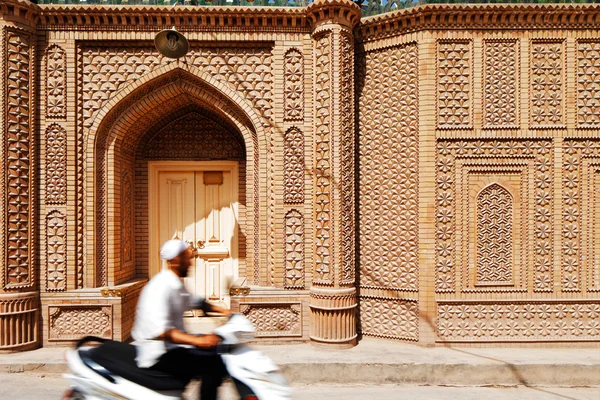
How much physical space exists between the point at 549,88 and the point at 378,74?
2.32 meters

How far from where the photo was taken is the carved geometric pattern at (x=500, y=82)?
208 inches

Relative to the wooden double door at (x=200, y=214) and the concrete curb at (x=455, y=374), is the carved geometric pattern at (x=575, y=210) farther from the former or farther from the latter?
the wooden double door at (x=200, y=214)

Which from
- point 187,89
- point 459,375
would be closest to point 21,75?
point 187,89

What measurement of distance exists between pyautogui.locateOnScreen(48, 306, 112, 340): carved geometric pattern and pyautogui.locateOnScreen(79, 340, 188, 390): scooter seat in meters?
2.96

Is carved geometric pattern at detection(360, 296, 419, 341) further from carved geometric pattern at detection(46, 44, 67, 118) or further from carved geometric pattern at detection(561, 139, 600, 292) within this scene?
carved geometric pattern at detection(46, 44, 67, 118)

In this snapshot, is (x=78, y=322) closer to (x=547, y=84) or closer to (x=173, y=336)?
(x=173, y=336)

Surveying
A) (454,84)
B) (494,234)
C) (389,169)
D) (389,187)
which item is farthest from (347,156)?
(494,234)

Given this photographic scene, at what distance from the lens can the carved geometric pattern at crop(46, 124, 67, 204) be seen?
17.5ft

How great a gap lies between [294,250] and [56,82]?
4.04 meters

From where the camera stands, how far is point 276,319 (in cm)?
545

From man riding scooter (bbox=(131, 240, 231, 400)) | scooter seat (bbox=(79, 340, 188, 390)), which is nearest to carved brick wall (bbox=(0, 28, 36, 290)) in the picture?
scooter seat (bbox=(79, 340, 188, 390))

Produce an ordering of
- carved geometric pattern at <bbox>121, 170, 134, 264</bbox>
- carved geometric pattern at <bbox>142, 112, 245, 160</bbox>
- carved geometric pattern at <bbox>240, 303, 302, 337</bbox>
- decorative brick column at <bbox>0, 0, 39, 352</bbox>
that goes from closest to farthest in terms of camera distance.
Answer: decorative brick column at <bbox>0, 0, 39, 352</bbox>, carved geometric pattern at <bbox>240, 303, 302, 337</bbox>, carved geometric pattern at <bbox>121, 170, 134, 264</bbox>, carved geometric pattern at <bbox>142, 112, 245, 160</bbox>

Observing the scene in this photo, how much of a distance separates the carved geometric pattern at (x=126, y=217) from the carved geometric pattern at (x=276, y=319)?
2203 mm

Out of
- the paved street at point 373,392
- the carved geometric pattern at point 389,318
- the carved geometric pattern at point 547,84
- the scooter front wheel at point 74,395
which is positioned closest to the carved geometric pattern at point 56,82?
the paved street at point 373,392
